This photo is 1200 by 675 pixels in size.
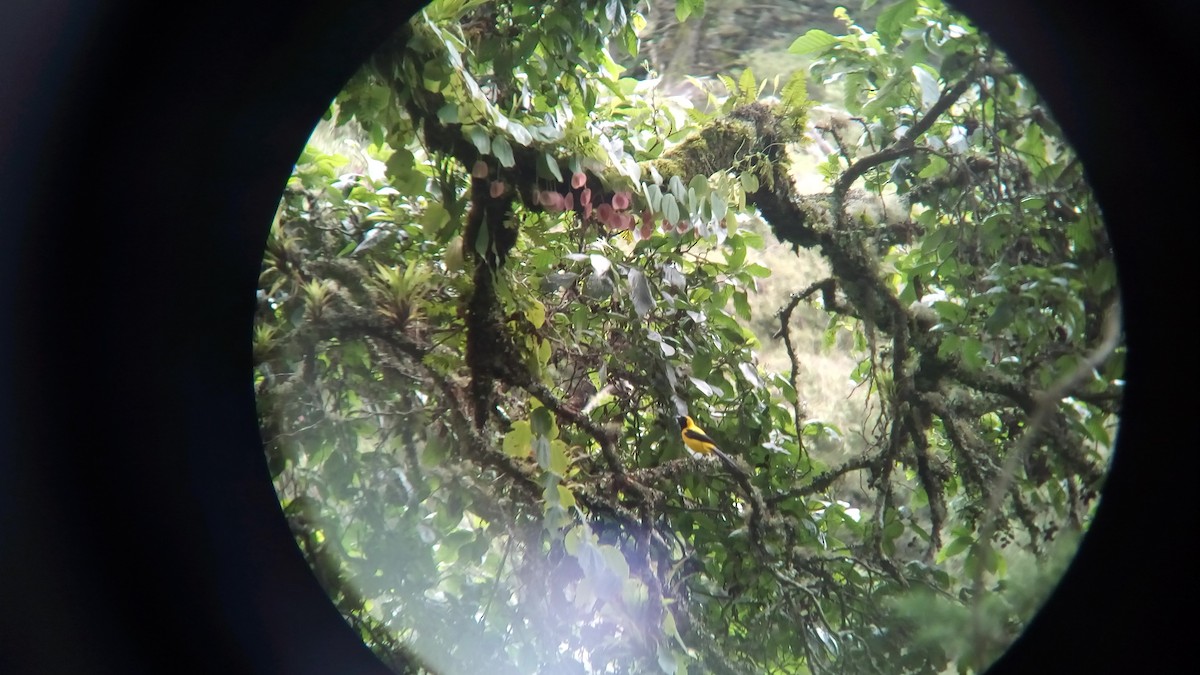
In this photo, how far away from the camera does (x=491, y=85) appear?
80cm

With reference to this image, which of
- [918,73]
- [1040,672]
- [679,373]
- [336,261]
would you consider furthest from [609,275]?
[1040,672]

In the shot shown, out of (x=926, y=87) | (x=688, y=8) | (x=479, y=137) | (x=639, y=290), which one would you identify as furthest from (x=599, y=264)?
(x=926, y=87)

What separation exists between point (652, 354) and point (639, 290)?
0.09 m

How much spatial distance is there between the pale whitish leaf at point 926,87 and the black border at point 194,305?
175 mm

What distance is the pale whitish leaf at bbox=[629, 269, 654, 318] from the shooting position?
0.82 meters

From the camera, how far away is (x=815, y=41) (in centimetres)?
80

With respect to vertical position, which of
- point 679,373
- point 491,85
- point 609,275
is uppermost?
point 491,85

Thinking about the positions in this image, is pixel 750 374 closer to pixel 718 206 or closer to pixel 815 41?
pixel 718 206

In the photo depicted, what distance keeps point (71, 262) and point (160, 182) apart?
0.09m

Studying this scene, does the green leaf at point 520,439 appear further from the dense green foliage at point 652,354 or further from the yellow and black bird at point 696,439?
the yellow and black bird at point 696,439

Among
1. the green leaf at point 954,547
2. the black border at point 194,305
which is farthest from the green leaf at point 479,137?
the green leaf at point 954,547

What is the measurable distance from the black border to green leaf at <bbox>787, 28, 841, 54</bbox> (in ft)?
0.65

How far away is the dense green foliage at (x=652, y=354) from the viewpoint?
74cm

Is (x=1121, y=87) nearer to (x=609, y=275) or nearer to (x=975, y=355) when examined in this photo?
(x=975, y=355)
